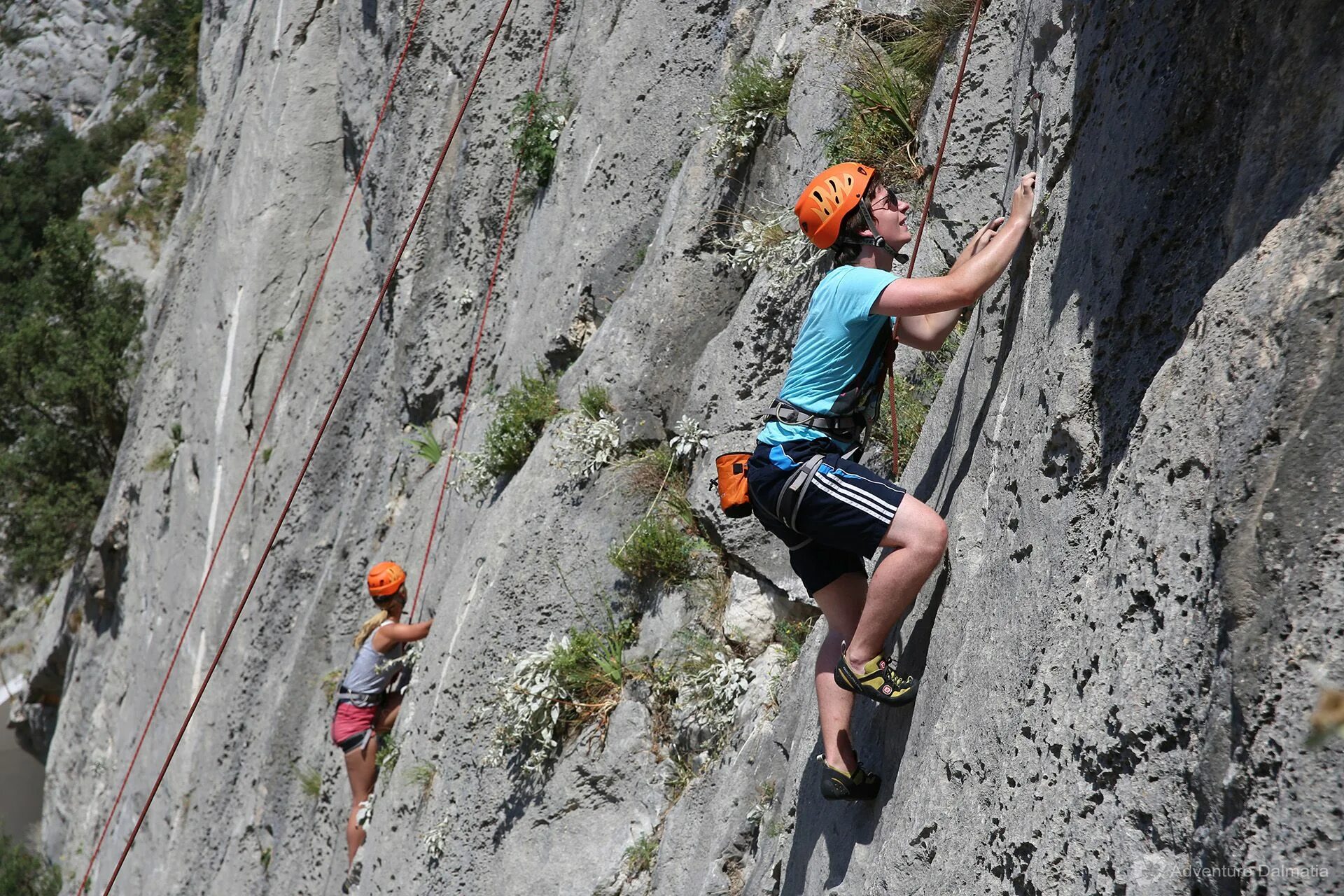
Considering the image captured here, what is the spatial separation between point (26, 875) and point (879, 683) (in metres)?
18.0

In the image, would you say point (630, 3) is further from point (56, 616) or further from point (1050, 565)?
point (56, 616)

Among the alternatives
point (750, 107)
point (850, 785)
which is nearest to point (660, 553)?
point (850, 785)

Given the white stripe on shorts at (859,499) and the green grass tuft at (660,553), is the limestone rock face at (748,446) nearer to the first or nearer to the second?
the green grass tuft at (660,553)

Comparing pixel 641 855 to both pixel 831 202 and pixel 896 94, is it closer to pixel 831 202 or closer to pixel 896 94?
pixel 831 202

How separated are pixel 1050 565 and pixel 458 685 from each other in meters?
4.62

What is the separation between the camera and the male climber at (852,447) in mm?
3748

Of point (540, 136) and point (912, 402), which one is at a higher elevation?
point (540, 136)

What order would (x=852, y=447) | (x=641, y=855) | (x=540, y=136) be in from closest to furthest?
(x=852, y=447) → (x=641, y=855) → (x=540, y=136)

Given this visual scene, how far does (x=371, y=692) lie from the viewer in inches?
321

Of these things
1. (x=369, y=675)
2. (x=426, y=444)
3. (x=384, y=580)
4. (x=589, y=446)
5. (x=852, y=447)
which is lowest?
(x=369, y=675)

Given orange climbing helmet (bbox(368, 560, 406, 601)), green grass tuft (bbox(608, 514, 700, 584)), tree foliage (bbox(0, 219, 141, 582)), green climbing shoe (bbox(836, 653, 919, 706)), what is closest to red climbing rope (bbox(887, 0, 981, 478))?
green climbing shoe (bbox(836, 653, 919, 706))

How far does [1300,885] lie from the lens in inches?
86.2

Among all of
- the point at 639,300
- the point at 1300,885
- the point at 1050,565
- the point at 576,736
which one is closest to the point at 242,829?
the point at 576,736

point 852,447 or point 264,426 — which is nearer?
point 852,447
